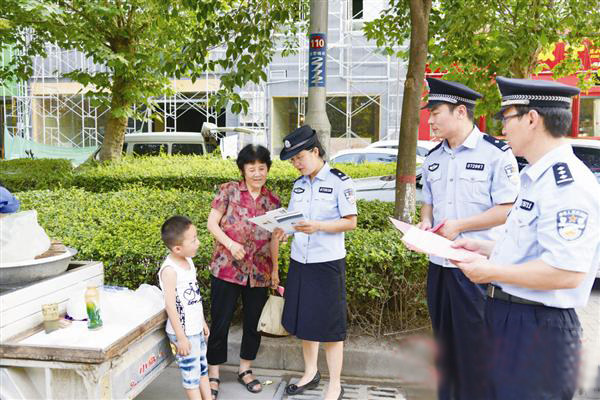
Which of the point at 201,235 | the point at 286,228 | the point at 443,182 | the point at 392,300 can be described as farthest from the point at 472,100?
the point at 201,235

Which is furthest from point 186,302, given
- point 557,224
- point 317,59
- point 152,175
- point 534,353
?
point 152,175

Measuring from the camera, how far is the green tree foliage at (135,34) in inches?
228

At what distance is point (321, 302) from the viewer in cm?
355

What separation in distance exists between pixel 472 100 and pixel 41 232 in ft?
8.62

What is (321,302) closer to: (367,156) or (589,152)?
(589,152)

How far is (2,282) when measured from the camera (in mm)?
2885

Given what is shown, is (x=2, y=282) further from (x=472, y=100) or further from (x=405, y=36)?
(x=405, y=36)

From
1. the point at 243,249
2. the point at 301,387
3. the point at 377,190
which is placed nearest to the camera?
the point at 243,249

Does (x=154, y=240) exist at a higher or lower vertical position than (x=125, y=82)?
lower

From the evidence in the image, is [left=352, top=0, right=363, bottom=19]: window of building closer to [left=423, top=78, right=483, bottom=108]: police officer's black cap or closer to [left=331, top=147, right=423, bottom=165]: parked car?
[left=331, top=147, right=423, bottom=165]: parked car

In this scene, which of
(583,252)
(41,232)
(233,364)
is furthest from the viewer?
(233,364)

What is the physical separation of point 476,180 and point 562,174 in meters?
1.04

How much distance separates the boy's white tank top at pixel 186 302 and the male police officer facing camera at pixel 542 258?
5.78 feet

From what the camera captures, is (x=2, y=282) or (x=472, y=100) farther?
(x=472, y=100)
